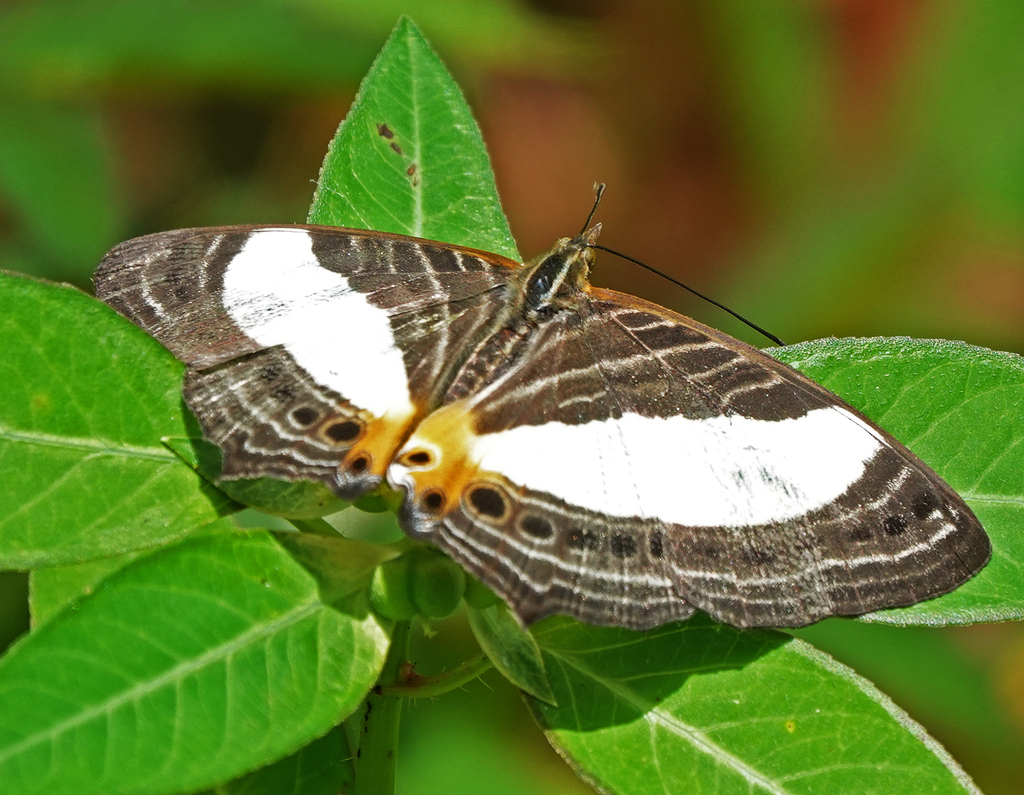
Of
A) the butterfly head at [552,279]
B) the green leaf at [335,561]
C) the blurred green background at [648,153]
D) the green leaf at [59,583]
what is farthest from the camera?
the blurred green background at [648,153]

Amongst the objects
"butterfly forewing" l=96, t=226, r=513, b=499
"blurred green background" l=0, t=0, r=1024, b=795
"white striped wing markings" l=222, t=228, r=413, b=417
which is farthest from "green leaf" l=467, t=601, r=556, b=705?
"blurred green background" l=0, t=0, r=1024, b=795

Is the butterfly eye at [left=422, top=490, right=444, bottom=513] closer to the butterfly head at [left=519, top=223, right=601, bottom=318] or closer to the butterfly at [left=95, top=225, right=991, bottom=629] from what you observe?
the butterfly at [left=95, top=225, right=991, bottom=629]

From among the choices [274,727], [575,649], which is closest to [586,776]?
[575,649]

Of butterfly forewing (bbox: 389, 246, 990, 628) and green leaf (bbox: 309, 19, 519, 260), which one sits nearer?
butterfly forewing (bbox: 389, 246, 990, 628)

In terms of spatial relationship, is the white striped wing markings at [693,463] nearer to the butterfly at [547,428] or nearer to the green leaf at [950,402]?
the butterfly at [547,428]

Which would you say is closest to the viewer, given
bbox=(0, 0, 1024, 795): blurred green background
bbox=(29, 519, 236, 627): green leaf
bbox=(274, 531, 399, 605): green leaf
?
bbox=(274, 531, 399, 605): green leaf

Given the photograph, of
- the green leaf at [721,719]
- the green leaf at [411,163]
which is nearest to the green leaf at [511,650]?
the green leaf at [721,719]

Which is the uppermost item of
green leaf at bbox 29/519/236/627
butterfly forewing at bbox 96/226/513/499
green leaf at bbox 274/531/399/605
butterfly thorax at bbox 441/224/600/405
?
butterfly thorax at bbox 441/224/600/405
